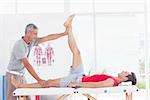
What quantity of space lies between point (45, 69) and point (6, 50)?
1.88 ft

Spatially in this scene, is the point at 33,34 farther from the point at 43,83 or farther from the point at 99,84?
the point at 99,84

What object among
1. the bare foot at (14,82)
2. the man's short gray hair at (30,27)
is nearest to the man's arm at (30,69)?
the bare foot at (14,82)

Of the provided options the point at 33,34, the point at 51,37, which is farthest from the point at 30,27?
the point at 51,37

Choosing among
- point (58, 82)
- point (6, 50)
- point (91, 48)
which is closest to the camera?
point (58, 82)

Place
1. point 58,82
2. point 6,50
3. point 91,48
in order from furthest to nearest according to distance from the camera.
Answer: point 91,48, point 6,50, point 58,82

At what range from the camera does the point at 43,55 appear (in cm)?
303

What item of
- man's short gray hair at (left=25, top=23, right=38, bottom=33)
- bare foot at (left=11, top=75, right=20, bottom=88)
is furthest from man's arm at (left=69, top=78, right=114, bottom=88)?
man's short gray hair at (left=25, top=23, right=38, bottom=33)

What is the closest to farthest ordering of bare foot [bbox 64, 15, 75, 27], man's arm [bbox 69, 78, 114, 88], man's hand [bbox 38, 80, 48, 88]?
man's arm [bbox 69, 78, 114, 88] < man's hand [bbox 38, 80, 48, 88] < bare foot [bbox 64, 15, 75, 27]

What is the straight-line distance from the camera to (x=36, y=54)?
3027 mm

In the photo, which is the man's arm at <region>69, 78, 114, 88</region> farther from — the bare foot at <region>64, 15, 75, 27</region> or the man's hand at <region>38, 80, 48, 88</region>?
the bare foot at <region>64, 15, 75, 27</region>

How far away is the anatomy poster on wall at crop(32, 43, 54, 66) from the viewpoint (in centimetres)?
303

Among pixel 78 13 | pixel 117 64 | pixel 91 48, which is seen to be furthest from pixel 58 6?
pixel 117 64

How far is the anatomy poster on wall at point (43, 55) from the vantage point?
303cm

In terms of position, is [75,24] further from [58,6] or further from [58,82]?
[58,82]
